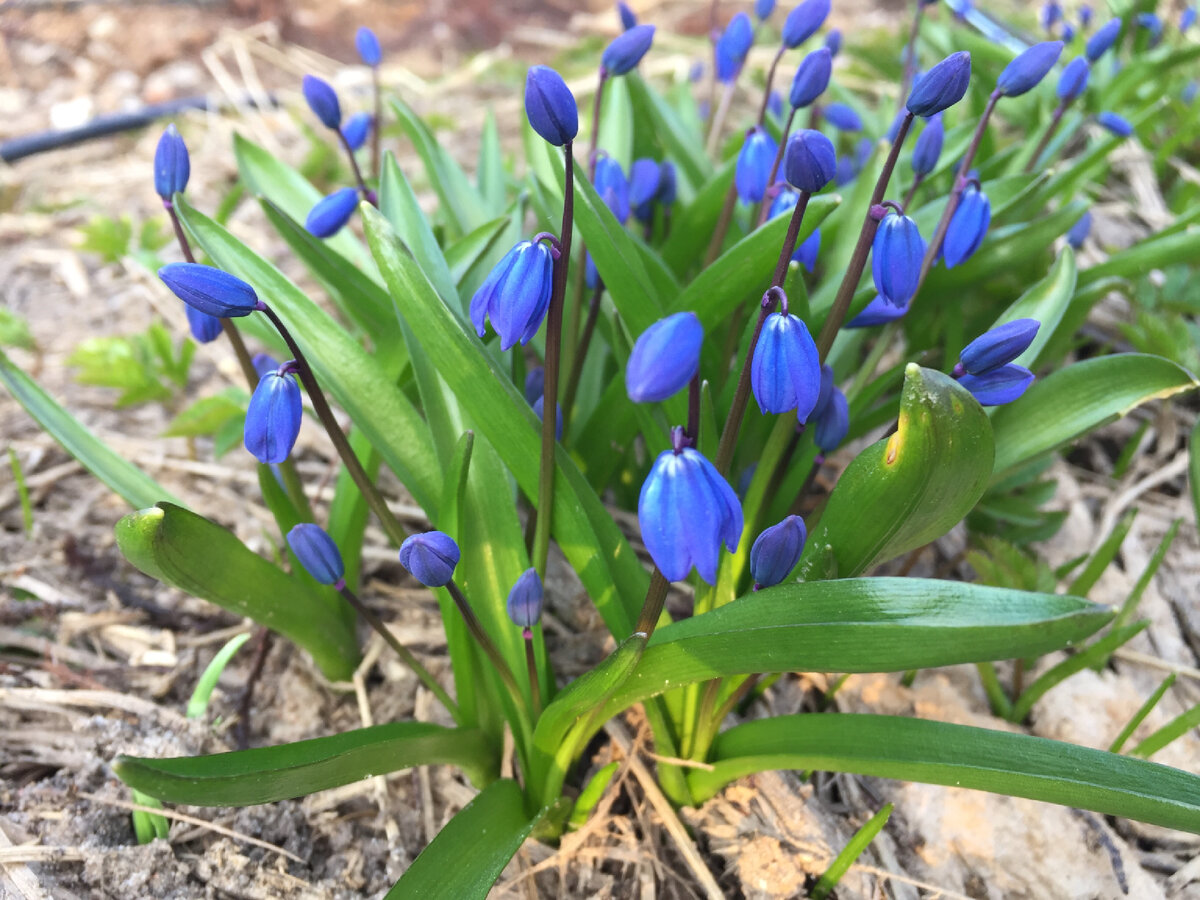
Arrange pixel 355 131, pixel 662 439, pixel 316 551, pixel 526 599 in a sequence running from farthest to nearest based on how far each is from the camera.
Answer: pixel 355 131 < pixel 662 439 < pixel 316 551 < pixel 526 599

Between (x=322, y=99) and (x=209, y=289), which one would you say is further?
(x=322, y=99)

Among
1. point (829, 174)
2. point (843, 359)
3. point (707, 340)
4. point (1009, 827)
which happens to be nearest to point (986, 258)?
point (843, 359)

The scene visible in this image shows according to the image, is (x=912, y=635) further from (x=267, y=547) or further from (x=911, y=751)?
(x=267, y=547)

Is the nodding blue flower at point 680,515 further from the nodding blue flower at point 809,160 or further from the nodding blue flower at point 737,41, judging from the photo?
the nodding blue flower at point 737,41

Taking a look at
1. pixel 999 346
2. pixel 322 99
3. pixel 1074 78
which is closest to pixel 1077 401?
pixel 999 346

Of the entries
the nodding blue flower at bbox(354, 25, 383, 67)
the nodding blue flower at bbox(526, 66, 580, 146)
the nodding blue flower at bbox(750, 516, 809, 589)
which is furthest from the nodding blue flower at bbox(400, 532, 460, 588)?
the nodding blue flower at bbox(354, 25, 383, 67)

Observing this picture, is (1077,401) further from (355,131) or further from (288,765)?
(355,131)

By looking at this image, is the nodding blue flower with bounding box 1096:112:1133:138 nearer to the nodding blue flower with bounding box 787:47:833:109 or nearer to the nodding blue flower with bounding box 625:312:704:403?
the nodding blue flower with bounding box 787:47:833:109

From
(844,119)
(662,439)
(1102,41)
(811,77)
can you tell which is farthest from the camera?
(844,119)
